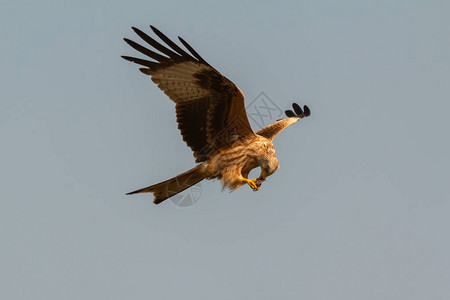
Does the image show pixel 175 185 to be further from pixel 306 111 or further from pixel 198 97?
pixel 306 111

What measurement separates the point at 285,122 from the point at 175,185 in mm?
2785

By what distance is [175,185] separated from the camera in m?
8.90

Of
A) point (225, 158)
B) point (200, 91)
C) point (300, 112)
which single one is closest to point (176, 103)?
point (200, 91)

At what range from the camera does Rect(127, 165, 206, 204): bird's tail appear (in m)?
8.78

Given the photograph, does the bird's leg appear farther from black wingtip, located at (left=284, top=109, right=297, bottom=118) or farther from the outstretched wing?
black wingtip, located at (left=284, top=109, right=297, bottom=118)

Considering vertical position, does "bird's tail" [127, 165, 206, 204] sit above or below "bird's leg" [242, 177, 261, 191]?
above

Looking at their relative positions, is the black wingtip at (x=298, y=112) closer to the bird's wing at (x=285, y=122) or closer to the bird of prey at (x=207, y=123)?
the bird's wing at (x=285, y=122)

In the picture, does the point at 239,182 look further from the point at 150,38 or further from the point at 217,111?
the point at 150,38

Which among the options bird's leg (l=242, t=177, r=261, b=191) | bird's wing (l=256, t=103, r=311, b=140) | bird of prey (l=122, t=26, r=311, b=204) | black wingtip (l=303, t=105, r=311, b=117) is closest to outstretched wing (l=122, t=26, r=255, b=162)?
bird of prey (l=122, t=26, r=311, b=204)

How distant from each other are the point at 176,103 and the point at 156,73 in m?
0.47

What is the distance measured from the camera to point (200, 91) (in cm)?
862

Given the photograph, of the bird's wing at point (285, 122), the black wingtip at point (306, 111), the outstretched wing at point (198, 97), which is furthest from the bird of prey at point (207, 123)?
the black wingtip at point (306, 111)

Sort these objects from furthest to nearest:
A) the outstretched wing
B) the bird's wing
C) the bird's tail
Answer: the bird's wing → the bird's tail → the outstretched wing

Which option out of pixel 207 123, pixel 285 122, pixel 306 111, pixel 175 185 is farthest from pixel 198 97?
pixel 306 111
